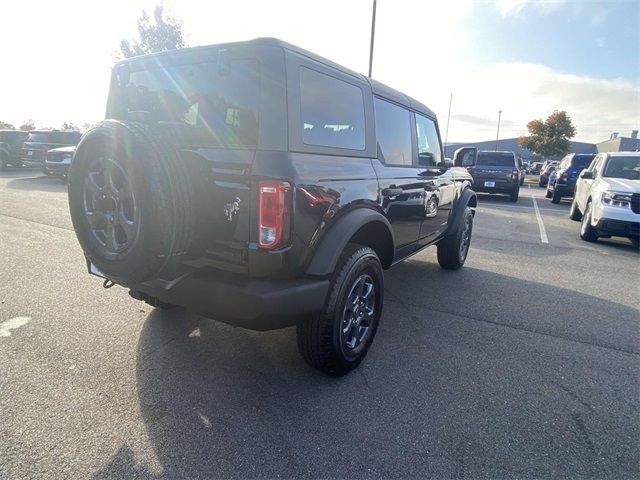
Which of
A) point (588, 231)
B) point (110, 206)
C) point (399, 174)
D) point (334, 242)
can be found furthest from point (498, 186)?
point (110, 206)

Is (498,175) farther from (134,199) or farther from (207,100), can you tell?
(134,199)

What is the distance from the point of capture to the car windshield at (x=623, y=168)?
24.8ft

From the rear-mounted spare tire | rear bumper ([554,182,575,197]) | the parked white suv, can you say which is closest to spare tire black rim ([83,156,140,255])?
the rear-mounted spare tire

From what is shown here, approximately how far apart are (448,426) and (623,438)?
1001mm

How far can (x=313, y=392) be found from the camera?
97.0 inches

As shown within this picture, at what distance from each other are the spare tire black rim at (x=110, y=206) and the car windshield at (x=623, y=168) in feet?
29.7

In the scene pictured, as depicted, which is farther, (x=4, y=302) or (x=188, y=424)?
(x=4, y=302)

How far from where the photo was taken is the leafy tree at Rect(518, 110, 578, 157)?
4575cm

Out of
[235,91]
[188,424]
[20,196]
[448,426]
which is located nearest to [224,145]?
[235,91]

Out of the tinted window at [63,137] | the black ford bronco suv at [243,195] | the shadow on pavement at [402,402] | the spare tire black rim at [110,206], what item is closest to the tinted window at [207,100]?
the black ford bronco suv at [243,195]

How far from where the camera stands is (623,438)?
2186 millimetres

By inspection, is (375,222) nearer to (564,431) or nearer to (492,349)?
(492,349)

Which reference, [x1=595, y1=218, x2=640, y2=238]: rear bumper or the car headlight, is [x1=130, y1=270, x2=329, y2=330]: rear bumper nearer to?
[x1=595, y1=218, x2=640, y2=238]: rear bumper

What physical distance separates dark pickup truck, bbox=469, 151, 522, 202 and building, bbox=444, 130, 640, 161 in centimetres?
1015
